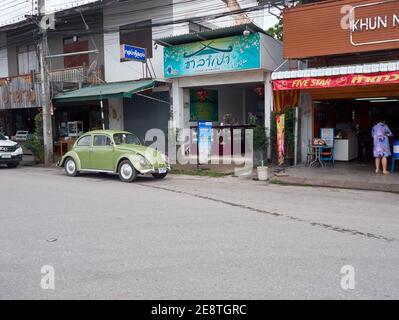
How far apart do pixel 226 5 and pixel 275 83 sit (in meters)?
7.72

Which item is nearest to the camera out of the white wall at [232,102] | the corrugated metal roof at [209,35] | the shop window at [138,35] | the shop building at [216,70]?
the corrugated metal roof at [209,35]

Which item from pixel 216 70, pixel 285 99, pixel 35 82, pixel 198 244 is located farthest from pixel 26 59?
pixel 198 244

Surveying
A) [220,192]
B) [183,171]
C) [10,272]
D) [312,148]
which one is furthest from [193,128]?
[10,272]

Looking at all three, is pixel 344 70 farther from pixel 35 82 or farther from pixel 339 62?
pixel 35 82

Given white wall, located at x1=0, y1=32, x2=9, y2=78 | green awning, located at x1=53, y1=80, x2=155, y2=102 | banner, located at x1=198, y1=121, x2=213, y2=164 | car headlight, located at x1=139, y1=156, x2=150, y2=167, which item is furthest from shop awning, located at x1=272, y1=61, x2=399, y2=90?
white wall, located at x1=0, y1=32, x2=9, y2=78

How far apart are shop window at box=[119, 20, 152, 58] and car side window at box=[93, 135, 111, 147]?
689 centimetres

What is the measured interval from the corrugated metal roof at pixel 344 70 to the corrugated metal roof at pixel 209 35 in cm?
295

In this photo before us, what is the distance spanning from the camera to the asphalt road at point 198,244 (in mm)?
4539

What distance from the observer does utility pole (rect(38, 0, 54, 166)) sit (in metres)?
18.5

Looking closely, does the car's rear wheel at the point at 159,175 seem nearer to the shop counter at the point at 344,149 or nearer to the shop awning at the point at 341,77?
the shop awning at the point at 341,77

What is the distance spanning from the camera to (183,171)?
51.9 ft

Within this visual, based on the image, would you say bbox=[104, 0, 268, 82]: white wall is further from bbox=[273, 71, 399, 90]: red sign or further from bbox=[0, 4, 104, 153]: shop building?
bbox=[273, 71, 399, 90]: red sign

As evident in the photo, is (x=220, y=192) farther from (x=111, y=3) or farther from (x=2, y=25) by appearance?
(x=2, y=25)

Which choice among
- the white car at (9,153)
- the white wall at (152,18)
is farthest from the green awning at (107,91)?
the white car at (9,153)
